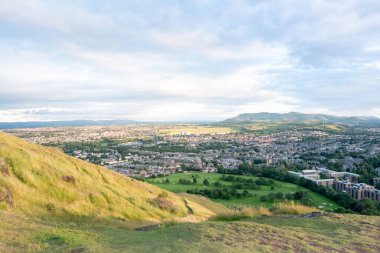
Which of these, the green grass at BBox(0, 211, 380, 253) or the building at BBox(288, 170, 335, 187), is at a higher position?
the green grass at BBox(0, 211, 380, 253)

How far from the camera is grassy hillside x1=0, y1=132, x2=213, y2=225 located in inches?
635

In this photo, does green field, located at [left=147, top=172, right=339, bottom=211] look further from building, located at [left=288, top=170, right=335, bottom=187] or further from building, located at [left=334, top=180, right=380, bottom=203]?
building, located at [left=334, top=180, right=380, bottom=203]

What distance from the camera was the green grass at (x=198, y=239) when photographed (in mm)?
9578

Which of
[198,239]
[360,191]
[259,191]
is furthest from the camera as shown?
[259,191]

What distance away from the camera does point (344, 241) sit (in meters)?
12.2

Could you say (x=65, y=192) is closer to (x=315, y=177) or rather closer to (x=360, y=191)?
(x=360, y=191)

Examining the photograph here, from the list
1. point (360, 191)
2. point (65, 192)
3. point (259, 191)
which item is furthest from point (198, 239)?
point (360, 191)

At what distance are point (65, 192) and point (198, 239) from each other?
10.3m

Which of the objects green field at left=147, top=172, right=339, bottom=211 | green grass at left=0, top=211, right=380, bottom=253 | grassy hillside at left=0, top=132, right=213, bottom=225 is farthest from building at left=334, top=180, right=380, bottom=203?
green grass at left=0, top=211, right=380, bottom=253

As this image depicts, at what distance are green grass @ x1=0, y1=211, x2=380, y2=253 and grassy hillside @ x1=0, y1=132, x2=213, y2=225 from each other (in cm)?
311

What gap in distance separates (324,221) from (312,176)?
65211mm

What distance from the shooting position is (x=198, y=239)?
10.4 m

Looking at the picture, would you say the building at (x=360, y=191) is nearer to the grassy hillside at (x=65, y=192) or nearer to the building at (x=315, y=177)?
the building at (x=315, y=177)

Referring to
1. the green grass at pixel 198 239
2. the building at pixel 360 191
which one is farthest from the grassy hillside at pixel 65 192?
the building at pixel 360 191
